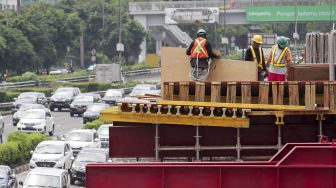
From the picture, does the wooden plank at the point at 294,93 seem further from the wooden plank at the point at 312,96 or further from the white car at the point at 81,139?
the white car at the point at 81,139

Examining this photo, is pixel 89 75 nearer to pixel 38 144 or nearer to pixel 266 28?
pixel 266 28

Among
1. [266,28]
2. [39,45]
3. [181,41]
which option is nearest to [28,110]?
[39,45]

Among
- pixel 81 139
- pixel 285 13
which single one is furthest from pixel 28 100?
pixel 285 13

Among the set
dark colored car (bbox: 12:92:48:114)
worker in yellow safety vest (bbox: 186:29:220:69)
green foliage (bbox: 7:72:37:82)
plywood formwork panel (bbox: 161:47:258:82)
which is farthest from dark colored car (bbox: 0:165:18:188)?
green foliage (bbox: 7:72:37:82)

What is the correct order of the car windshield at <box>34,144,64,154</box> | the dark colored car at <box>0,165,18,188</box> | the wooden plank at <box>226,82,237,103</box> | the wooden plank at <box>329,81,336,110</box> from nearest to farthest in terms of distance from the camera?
the wooden plank at <box>329,81,336,110</box> → the wooden plank at <box>226,82,237,103</box> → the dark colored car at <box>0,165,18,188</box> → the car windshield at <box>34,144,64,154</box>

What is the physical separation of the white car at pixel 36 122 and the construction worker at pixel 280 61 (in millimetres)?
36426

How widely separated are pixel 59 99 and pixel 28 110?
1473cm

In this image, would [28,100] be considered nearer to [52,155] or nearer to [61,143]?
[61,143]

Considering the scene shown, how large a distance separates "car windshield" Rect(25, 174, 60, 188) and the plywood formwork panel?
15.7 metres

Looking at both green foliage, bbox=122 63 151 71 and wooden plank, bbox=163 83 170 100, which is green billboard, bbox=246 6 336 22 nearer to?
green foliage, bbox=122 63 151 71

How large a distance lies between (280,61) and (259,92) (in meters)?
2.04

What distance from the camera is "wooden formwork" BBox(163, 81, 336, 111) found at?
1377cm

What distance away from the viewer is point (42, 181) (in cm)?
3072

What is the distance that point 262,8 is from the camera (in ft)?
336
